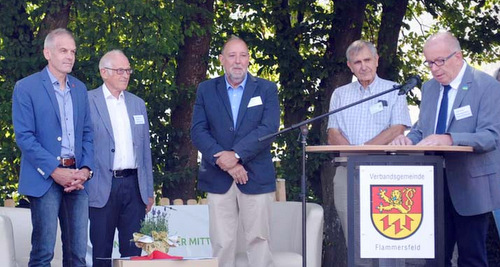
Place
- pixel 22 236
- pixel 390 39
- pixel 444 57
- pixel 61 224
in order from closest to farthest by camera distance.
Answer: pixel 444 57 → pixel 61 224 → pixel 22 236 → pixel 390 39

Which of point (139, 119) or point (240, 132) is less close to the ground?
point (139, 119)

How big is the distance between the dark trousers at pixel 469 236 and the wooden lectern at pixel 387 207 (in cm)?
30

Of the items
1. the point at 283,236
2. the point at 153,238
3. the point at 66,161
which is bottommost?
the point at 283,236

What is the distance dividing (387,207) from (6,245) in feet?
9.27

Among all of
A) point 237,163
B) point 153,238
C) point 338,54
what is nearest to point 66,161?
point 153,238

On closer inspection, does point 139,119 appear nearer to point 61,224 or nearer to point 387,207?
point 61,224

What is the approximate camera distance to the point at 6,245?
21.6ft

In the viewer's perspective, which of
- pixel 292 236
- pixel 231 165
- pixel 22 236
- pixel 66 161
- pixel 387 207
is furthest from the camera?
pixel 292 236

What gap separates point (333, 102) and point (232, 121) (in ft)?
2.90

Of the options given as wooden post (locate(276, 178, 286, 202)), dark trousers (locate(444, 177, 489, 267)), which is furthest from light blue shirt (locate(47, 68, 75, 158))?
dark trousers (locate(444, 177, 489, 267))

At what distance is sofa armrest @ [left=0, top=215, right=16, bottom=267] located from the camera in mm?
6578

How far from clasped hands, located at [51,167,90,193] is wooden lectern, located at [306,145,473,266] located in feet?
5.49

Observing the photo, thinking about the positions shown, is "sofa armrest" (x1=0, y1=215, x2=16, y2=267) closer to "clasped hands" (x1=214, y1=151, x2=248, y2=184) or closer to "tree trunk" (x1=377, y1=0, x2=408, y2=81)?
"clasped hands" (x1=214, y1=151, x2=248, y2=184)

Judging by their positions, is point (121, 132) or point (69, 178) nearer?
point (69, 178)
